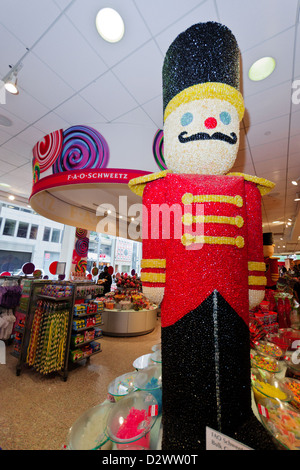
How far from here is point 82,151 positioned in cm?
309

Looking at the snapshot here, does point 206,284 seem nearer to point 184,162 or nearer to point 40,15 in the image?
point 184,162

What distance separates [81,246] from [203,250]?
8377mm

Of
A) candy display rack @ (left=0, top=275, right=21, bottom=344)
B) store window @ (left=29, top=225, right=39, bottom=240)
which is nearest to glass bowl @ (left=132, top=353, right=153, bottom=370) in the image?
candy display rack @ (left=0, top=275, right=21, bottom=344)

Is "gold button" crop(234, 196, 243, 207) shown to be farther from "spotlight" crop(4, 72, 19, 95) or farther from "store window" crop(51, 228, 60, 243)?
"store window" crop(51, 228, 60, 243)

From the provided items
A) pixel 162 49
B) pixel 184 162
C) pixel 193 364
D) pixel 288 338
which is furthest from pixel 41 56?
pixel 288 338

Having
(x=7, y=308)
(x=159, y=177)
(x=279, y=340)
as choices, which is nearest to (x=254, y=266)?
(x=159, y=177)

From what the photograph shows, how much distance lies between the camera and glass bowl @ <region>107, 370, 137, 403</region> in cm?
121

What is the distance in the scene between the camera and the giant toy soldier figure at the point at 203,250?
2.66ft

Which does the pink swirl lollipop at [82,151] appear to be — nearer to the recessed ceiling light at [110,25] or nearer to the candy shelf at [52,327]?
the recessed ceiling light at [110,25]

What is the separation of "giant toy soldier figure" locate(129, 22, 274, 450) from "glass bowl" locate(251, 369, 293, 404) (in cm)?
45

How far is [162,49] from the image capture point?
2.03 metres

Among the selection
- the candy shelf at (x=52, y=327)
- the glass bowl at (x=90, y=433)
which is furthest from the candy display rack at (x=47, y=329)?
the glass bowl at (x=90, y=433)

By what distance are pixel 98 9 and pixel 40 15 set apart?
55 cm

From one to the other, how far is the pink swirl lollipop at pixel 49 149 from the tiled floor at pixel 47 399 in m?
3.16
